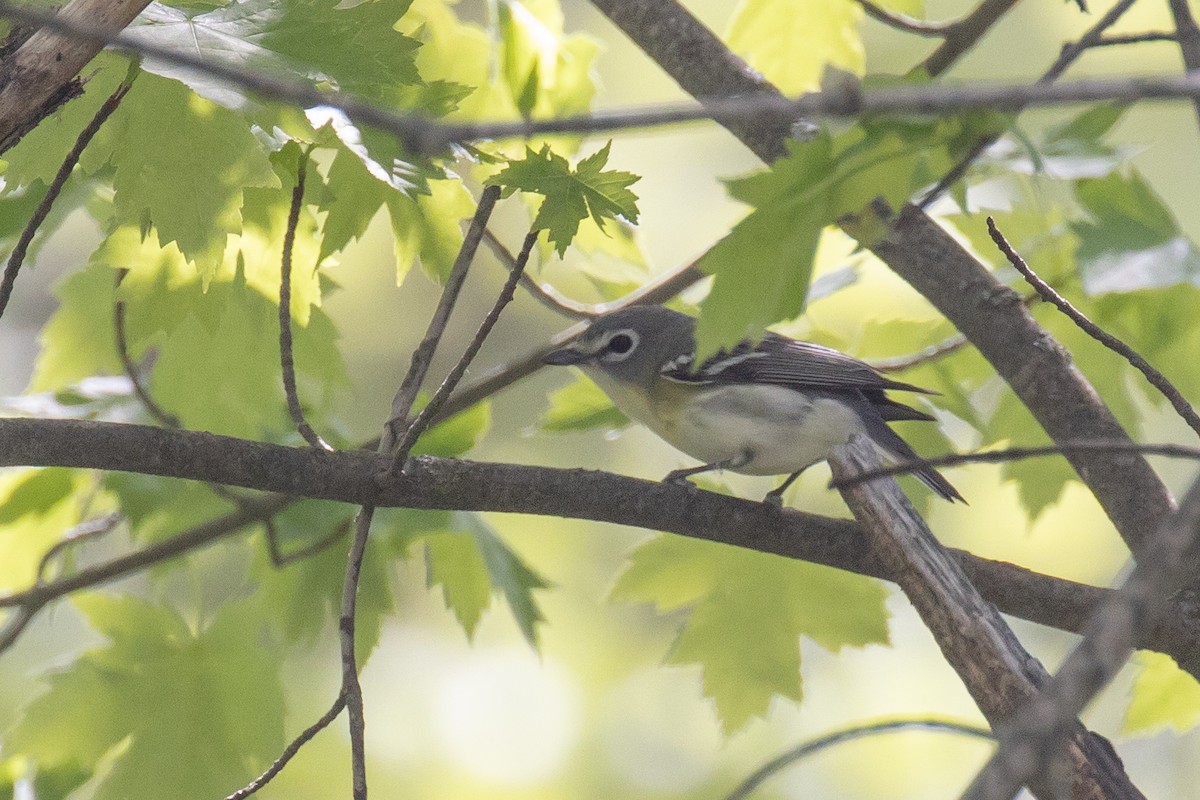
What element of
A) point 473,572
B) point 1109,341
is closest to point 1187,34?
point 1109,341

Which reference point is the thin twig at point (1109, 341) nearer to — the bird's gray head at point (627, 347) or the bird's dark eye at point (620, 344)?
the bird's gray head at point (627, 347)

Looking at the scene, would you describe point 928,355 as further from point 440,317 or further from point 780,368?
point 440,317

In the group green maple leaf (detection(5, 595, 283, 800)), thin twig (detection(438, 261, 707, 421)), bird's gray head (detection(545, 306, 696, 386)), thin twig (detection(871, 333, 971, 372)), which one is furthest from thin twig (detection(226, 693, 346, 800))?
thin twig (detection(871, 333, 971, 372))

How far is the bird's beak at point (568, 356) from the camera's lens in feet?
9.20

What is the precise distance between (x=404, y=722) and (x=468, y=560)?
270 cm

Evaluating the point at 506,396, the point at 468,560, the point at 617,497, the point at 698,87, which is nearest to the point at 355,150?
the point at 617,497

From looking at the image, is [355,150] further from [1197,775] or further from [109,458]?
[1197,775]

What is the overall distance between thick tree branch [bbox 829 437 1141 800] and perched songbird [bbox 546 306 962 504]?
2.71 feet

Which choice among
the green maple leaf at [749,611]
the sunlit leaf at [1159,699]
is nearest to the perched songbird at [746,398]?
the green maple leaf at [749,611]

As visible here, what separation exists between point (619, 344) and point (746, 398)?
0.35 meters

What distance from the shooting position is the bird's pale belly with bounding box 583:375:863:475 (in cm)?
274

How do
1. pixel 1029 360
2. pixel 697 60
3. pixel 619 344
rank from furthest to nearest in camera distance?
pixel 619 344 → pixel 697 60 → pixel 1029 360

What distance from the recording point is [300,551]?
8.35 ft

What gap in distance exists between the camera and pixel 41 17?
79cm
